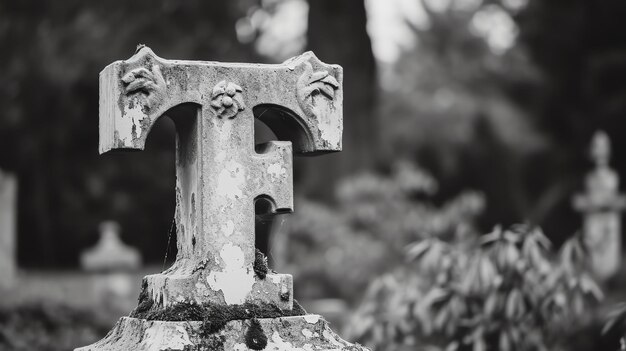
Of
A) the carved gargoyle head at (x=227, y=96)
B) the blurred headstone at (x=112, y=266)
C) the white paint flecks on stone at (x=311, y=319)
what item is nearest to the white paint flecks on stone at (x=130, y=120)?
the carved gargoyle head at (x=227, y=96)

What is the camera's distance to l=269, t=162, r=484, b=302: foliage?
494 inches

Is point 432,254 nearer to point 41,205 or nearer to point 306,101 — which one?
point 306,101

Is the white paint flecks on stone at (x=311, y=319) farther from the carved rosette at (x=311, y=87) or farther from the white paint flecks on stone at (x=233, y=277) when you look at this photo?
the carved rosette at (x=311, y=87)

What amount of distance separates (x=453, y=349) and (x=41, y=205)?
59.9ft

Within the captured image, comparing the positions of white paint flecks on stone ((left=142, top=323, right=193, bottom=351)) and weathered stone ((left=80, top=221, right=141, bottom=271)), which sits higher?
white paint flecks on stone ((left=142, top=323, right=193, bottom=351))

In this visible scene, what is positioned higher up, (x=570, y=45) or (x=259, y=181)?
(x=570, y=45)

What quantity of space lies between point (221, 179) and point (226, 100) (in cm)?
32

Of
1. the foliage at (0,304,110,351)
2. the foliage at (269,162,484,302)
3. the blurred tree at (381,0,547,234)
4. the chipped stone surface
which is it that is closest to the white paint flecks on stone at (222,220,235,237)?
the chipped stone surface

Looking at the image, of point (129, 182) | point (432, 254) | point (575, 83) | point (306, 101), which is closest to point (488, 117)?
point (575, 83)

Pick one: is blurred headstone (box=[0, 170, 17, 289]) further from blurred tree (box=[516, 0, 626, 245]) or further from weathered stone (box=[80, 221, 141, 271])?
blurred tree (box=[516, 0, 626, 245])

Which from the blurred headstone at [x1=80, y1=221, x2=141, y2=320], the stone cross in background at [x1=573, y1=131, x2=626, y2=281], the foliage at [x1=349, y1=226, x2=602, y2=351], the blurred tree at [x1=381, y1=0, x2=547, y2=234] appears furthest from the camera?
the blurred tree at [x1=381, y1=0, x2=547, y2=234]

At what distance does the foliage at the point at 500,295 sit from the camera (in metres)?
5.60

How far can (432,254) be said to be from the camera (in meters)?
6.00

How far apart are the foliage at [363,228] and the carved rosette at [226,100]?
850 centimetres
